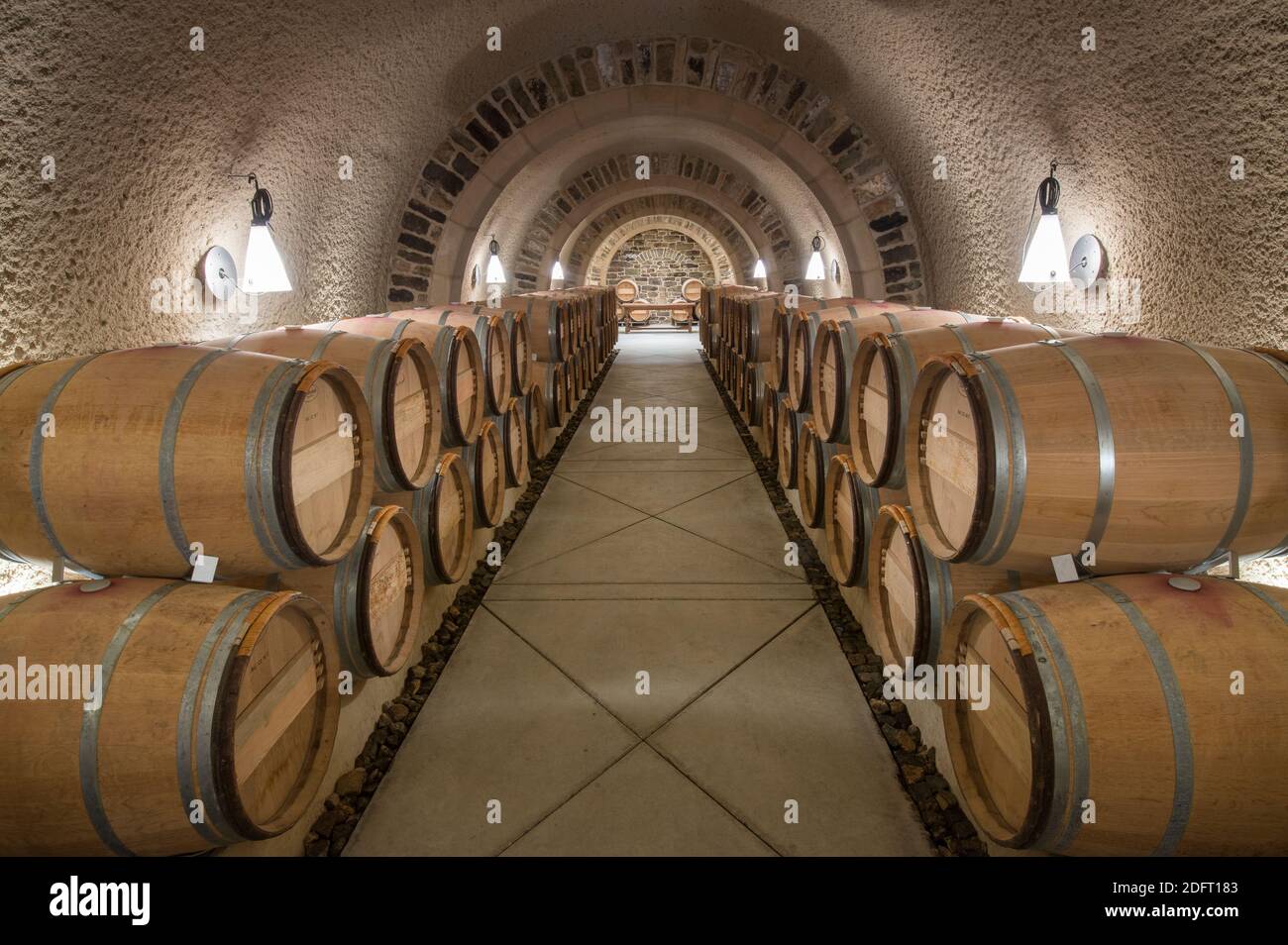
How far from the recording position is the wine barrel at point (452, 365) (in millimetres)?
3094

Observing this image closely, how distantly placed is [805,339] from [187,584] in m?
3.15

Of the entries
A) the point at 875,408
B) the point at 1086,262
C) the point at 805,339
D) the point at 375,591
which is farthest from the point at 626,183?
the point at 375,591

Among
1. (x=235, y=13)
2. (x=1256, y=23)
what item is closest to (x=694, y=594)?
(x=1256, y=23)

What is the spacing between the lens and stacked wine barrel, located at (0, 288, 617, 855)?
1.27m

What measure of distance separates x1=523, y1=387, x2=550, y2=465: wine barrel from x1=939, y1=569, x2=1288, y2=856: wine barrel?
4.18m

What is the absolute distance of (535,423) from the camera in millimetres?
5414

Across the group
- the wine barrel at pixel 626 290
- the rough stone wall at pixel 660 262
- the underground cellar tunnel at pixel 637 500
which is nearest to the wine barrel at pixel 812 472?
the underground cellar tunnel at pixel 637 500

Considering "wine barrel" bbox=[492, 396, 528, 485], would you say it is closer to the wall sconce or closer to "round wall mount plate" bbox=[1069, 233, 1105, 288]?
the wall sconce

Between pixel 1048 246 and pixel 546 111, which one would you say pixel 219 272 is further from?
pixel 1048 246

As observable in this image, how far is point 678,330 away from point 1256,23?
16.3 m

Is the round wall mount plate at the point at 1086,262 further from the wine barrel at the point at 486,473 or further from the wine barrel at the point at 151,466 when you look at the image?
the wine barrel at the point at 151,466

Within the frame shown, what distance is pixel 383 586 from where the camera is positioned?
2307mm

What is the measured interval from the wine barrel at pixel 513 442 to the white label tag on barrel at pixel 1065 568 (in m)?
3.09

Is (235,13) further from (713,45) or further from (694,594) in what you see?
(713,45)
